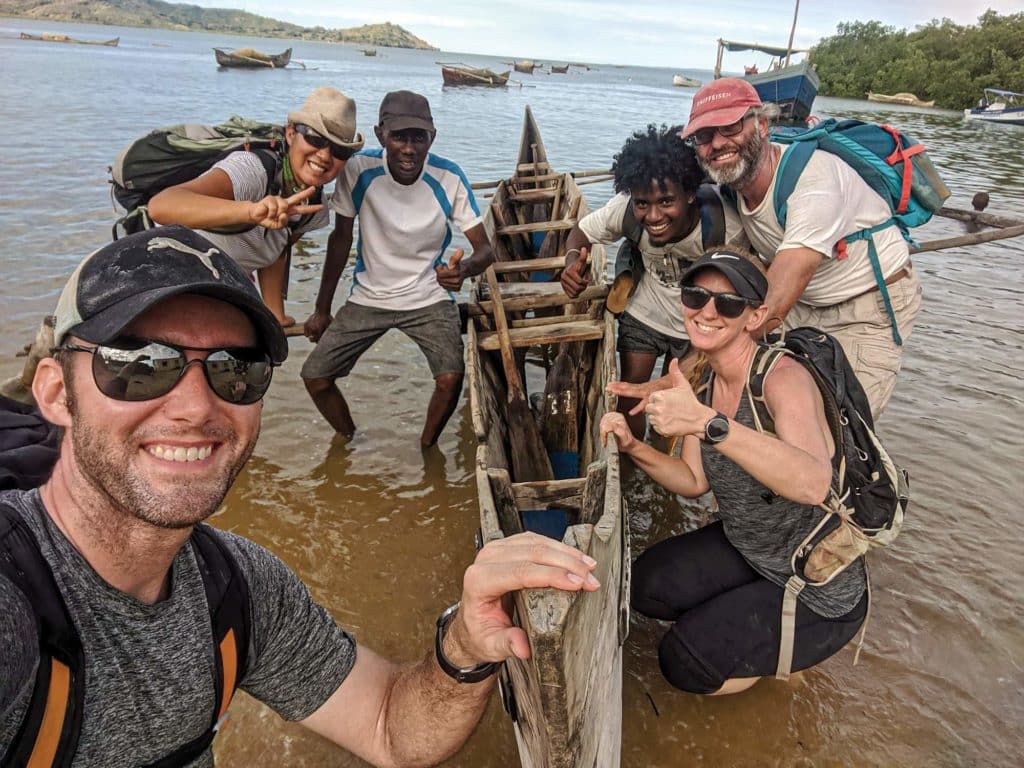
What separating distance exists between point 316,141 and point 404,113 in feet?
2.54

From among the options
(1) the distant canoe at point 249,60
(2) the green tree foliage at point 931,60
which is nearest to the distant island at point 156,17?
(1) the distant canoe at point 249,60

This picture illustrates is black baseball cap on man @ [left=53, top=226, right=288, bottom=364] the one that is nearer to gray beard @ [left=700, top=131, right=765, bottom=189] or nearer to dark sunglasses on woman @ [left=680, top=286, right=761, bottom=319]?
dark sunglasses on woman @ [left=680, top=286, right=761, bottom=319]

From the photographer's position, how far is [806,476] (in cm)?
228

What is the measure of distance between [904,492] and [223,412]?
266cm

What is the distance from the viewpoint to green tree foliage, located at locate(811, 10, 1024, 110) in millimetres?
48781

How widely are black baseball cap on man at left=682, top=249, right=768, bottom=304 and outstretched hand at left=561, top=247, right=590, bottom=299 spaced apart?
2.09 meters

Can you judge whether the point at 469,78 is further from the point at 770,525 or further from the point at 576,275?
the point at 770,525

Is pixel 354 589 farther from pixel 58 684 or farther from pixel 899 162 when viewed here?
pixel 899 162

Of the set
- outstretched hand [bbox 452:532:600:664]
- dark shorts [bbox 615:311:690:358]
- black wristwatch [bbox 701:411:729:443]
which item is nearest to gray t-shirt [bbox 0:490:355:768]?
outstretched hand [bbox 452:532:600:664]

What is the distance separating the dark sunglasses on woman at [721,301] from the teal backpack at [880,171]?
53.8 inches

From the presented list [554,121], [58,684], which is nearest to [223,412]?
[58,684]

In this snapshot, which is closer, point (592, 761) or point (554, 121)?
point (592, 761)

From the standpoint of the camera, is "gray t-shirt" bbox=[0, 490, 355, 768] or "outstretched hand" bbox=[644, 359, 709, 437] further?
"outstretched hand" bbox=[644, 359, 709, 437]

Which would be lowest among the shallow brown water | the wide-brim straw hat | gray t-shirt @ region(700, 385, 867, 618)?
the shallow brown water
